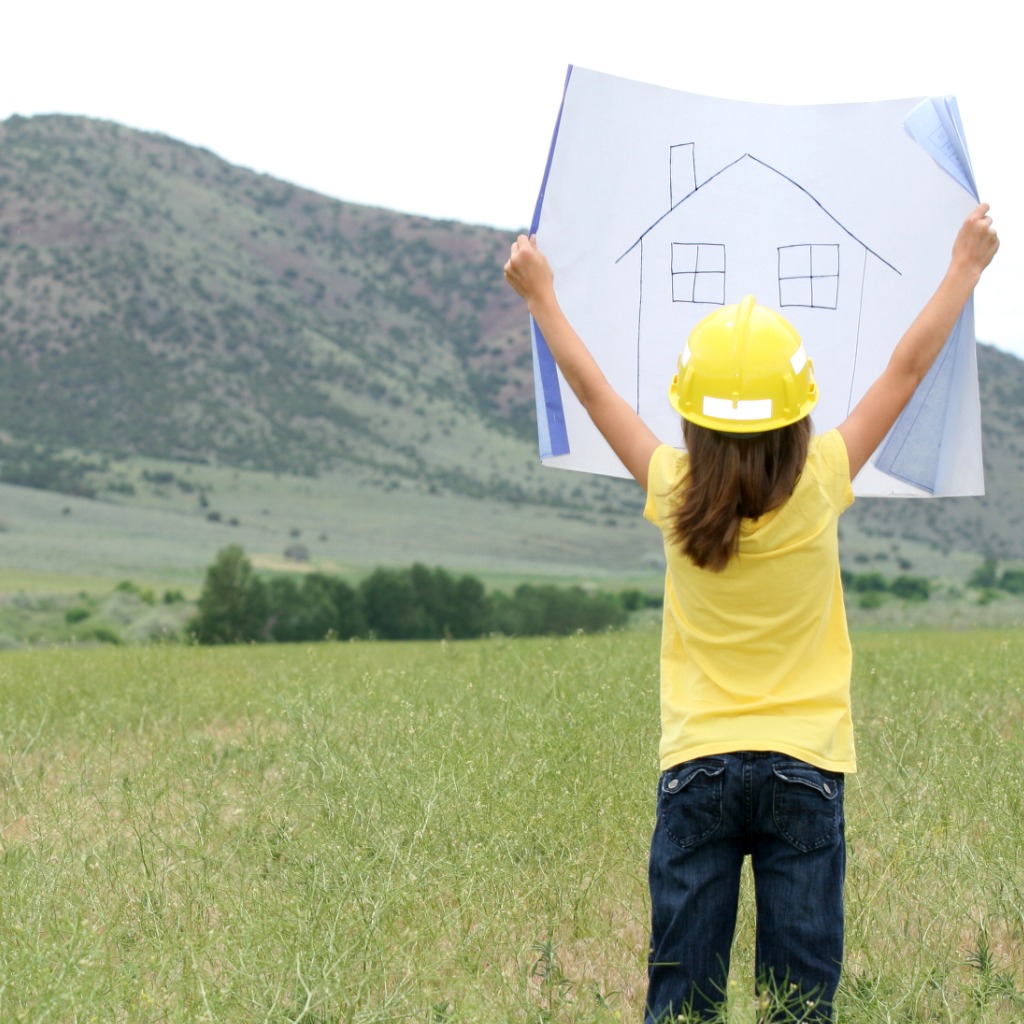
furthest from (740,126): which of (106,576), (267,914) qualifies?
(106,576)

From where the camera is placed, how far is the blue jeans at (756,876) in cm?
274

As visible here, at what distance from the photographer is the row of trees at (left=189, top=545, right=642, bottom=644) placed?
3919 centimetres

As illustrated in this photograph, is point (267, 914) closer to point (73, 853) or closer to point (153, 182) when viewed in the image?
point (73, 853)

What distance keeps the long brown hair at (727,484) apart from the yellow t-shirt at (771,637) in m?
0.04

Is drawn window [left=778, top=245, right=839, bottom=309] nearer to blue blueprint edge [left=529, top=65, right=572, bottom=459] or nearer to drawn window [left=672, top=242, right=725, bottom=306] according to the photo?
drawn window [left=672, top=242, right=725, bottom=306]

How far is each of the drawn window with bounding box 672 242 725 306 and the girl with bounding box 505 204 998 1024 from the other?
53.9 inches

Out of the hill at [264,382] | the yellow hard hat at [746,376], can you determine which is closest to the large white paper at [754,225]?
the yellow hard hat at [746,376]

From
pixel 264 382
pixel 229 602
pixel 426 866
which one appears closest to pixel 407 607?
pixel 229 602

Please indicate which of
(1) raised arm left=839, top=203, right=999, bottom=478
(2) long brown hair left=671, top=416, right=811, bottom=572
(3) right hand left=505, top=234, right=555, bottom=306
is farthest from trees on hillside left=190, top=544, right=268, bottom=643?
(2) long brown hair left=671, top=416, right=811, bottom=572

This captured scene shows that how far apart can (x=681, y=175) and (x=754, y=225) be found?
0.29 metres

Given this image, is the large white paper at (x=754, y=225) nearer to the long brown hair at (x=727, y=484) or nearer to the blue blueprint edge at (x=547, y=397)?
the blue blueprint edge at (x=547, y=397)

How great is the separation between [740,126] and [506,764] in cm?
293

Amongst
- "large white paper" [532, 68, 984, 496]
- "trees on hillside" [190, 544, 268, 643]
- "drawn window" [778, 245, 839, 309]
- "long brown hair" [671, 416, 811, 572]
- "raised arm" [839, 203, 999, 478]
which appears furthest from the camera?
"trees on hillside" [190, 544, 268, 643]

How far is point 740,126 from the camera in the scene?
4.25 meters
